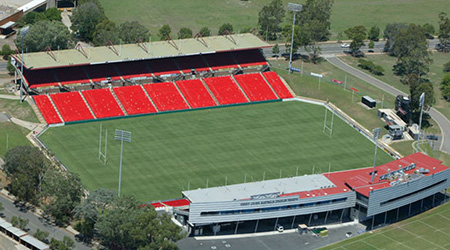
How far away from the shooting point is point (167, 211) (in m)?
186

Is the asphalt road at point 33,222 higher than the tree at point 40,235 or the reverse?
the reverse

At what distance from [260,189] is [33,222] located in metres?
43.8

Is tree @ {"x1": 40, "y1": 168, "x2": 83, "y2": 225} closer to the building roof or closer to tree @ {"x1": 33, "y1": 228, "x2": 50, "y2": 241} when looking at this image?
tree @ {"x1": 33, "y1": 228, "x2": 50, "y2": 241}

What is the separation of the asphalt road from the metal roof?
23.8m

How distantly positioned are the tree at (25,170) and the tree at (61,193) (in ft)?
13.3

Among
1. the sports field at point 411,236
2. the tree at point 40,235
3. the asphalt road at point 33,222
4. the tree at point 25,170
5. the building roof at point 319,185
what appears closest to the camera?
the tree at point 40,235

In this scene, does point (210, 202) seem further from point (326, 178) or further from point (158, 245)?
point (326, 178)

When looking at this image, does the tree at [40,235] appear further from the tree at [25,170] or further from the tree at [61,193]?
the tree at [25,170]

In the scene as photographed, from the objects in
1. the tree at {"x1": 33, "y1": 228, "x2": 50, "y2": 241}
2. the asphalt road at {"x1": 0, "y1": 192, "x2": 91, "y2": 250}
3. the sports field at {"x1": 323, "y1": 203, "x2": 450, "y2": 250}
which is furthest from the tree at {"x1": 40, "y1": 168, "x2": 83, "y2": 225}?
the sports field at {"x1": 323, "y1": 203, "x2": 450, "y2": 250}

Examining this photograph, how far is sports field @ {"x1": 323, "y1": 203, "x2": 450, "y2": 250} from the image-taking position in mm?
182250

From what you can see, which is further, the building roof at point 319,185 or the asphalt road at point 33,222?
the building roof at point 319,185

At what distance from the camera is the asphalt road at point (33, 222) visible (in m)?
177

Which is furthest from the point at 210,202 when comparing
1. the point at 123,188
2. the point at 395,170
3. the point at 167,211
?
the point at 395,170

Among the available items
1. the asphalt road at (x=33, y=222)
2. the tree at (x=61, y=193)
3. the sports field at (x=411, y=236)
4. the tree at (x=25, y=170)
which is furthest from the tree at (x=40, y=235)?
the sports field at (x=411, y=236)
